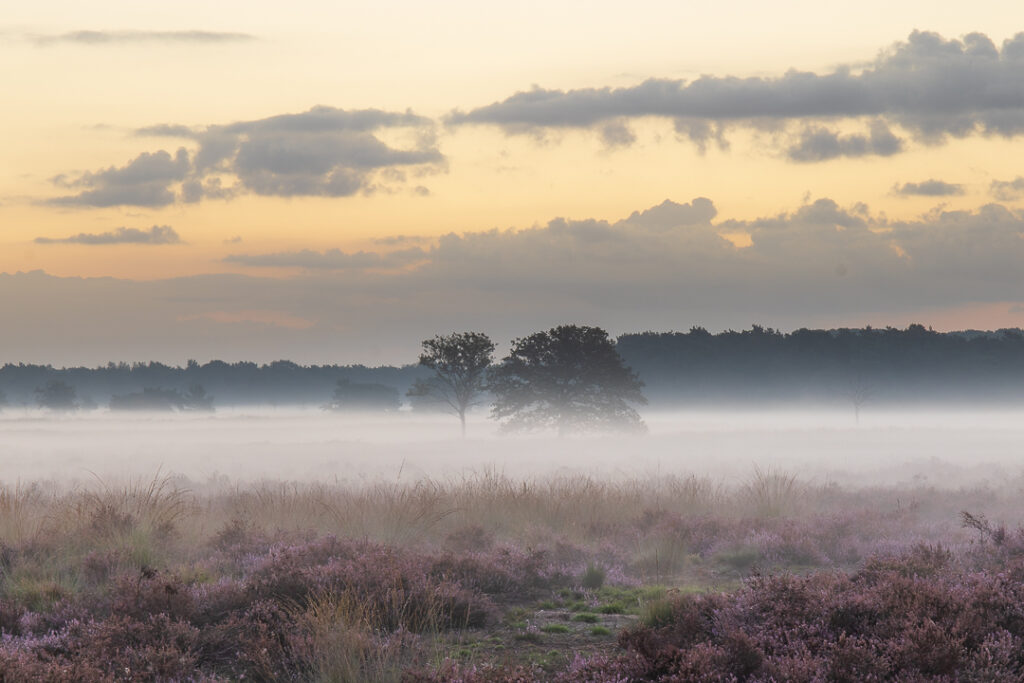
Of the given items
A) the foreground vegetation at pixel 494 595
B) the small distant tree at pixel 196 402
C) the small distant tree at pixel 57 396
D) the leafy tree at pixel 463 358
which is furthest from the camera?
the small distant tree at pixel 196 402

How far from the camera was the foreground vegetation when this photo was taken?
727cm

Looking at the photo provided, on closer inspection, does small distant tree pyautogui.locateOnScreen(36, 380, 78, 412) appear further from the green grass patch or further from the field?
the green grass patch

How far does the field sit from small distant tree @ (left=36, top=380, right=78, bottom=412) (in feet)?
454

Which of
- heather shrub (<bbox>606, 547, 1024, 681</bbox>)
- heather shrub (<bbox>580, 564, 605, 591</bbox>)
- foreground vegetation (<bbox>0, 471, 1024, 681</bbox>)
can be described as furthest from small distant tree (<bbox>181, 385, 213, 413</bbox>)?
heather shrub (<bbox>606, 547, 1024, 681</bbox>)

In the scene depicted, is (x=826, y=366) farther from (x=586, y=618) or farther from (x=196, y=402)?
(x=586, y=618)

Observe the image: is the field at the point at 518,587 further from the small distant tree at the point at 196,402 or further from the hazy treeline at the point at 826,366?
the small distant tree at the point at 196,402

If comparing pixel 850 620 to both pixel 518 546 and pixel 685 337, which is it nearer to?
pixel 518 546

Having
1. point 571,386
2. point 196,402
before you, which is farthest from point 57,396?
point 571,386

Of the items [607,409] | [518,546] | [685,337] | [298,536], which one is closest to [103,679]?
[298,536]

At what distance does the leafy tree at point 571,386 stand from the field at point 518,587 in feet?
118

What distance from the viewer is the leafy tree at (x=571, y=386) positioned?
57.2m

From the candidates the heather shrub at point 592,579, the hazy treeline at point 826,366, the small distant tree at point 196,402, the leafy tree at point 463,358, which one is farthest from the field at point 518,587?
the small distant tree at point 196,402

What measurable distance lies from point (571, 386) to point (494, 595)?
47479mm

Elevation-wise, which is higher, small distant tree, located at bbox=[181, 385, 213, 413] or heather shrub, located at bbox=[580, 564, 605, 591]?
heather shrub, located at bbox=[580, 564, 605, 591]
